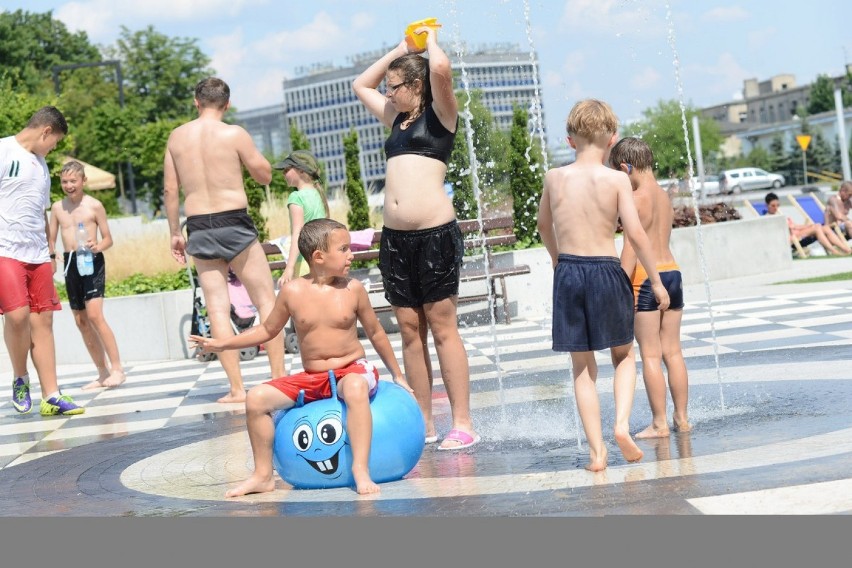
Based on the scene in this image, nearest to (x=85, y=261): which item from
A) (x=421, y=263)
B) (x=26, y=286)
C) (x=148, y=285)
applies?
(x=26, y=286)

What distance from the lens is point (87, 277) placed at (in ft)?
36.3

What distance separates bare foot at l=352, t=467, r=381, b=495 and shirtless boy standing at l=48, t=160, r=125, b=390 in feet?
20.8

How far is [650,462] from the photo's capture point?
5203mm

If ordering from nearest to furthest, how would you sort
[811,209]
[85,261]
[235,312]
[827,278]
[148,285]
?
[85,261], [235,312], [148,285], [827,278], [811,209]

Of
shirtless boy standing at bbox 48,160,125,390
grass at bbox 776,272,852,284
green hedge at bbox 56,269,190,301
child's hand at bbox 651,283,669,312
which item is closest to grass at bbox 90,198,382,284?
green hedge at bbox 56,269,190,301

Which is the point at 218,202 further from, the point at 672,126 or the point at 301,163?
the point at 672,126

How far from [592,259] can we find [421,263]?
112 cm

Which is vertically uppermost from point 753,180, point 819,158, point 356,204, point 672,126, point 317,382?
point 672,126

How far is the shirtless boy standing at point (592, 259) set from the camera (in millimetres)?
5371

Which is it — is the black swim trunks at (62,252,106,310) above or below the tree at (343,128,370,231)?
below

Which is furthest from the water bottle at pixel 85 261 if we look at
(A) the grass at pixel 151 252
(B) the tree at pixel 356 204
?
(B) the tree at pixel 356 204

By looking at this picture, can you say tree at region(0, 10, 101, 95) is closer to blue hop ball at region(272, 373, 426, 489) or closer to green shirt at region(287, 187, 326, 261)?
green shirt at region(287, 187, 326, 261)

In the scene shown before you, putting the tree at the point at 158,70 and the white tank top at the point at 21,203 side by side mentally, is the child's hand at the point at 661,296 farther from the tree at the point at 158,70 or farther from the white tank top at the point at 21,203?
the tree at the point at 158,70

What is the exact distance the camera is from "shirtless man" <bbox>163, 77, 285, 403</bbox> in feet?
27.3
